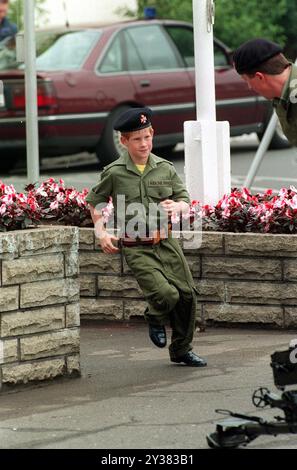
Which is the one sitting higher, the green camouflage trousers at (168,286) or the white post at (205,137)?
the white post at (205,137)

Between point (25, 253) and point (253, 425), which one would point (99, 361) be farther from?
point (253, 425)

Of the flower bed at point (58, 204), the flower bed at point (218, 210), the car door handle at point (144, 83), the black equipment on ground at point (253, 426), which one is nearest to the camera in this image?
the black equipment on ground at point (253, 426)

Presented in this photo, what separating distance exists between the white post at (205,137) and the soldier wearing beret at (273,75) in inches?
131

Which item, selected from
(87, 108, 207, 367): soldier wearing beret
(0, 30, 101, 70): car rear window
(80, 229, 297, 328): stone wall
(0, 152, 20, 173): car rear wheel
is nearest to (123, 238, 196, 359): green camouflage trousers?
(87, 108, 207, 367): soldier wearing beret

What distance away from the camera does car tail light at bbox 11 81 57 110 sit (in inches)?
627

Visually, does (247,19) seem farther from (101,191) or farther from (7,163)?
(101,191)

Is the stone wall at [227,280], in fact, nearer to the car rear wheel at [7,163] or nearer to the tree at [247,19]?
the car rear wheel at [7,163]

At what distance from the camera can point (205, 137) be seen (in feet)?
31.1

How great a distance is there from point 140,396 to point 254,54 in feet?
6.63

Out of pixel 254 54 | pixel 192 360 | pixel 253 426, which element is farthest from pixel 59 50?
pixel 253 426

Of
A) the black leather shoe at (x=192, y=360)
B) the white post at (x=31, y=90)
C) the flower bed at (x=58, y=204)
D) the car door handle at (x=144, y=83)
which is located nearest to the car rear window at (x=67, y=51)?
the car door handle at (x=144, y=83)

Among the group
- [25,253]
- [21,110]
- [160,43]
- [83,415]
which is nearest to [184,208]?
[25,253]

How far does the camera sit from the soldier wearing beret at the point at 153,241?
7.82 meters
